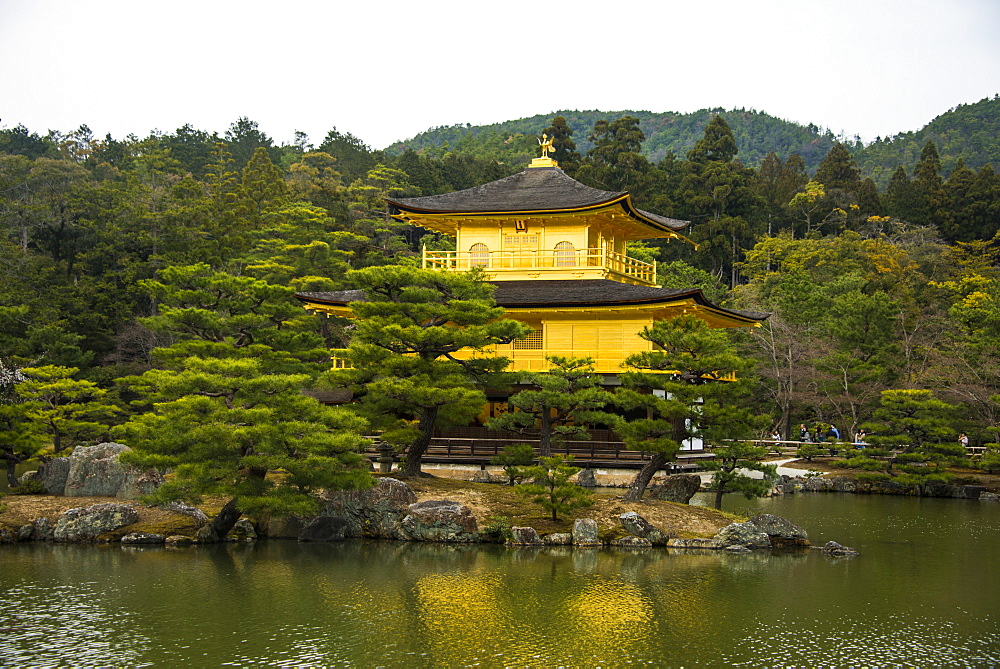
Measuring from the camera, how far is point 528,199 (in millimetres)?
33344

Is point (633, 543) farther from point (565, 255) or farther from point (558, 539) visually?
point (565, 255)

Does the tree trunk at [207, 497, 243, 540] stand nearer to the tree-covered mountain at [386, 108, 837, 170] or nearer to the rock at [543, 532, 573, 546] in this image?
the rock at [543, 532, 573, 546]

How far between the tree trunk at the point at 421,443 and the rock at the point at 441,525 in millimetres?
3601

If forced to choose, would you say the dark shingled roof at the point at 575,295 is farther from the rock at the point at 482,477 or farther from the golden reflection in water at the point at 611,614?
the golden reflection in water at the point at 611,614

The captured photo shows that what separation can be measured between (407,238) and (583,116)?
9830 centimetres

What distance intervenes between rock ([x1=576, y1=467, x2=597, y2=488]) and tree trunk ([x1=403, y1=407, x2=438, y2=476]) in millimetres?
5502

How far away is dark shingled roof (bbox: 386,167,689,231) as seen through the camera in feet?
105

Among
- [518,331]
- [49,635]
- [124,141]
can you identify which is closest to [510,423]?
[518,331]

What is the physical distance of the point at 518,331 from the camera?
23203mm

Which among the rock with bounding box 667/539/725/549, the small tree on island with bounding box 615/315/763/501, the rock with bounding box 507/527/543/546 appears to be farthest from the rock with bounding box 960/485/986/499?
the rock with bounding box 507/527/543/546

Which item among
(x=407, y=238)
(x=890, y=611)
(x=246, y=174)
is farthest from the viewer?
(x=407, y=238)

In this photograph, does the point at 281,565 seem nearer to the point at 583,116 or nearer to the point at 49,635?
the point at 49,635

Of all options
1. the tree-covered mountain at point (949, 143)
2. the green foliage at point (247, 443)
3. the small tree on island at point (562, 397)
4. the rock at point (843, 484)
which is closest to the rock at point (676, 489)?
the small tree on island at point (562, 397)

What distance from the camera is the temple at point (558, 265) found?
29.9m
